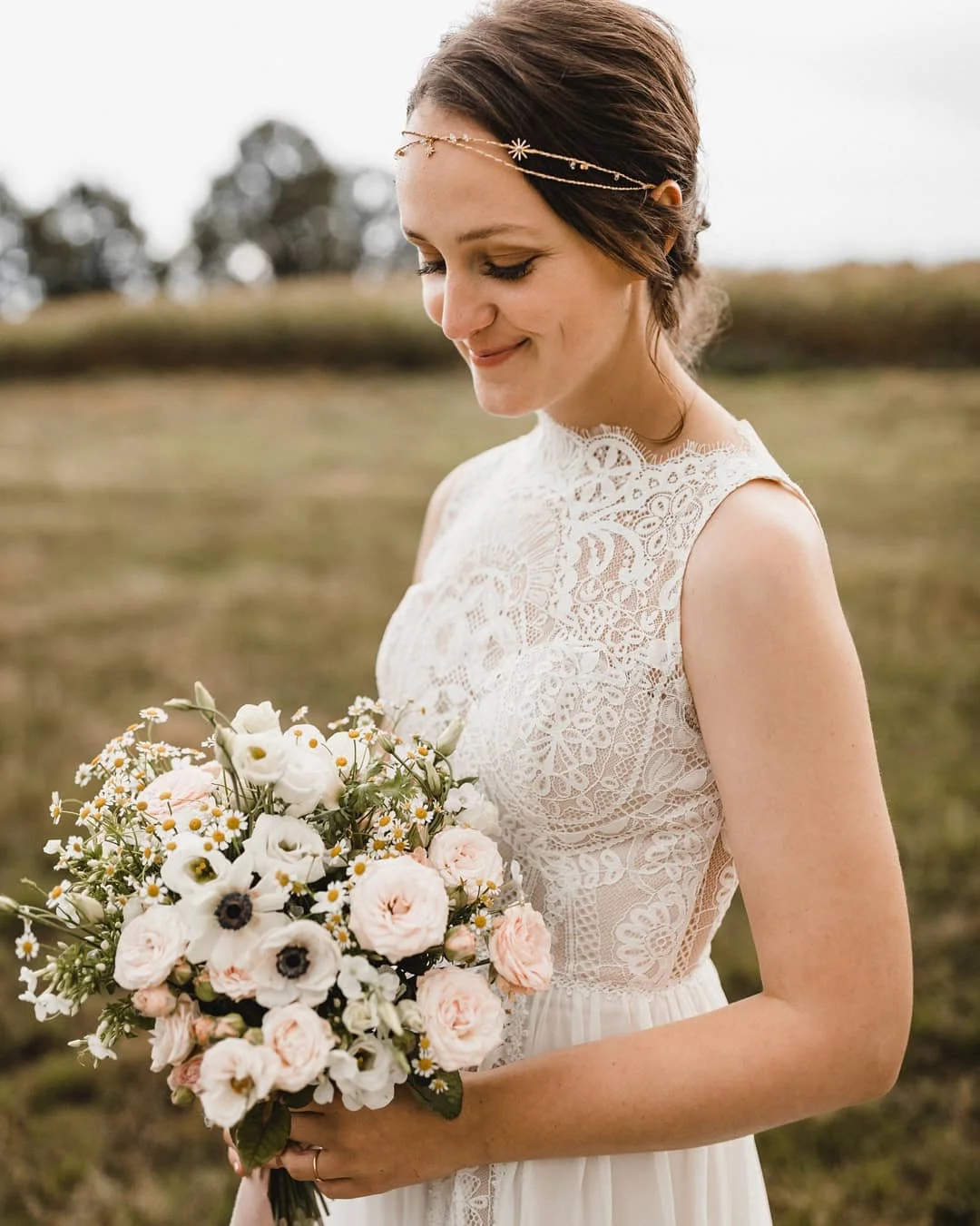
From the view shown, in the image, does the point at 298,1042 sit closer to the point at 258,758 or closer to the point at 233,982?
the point at 233,982

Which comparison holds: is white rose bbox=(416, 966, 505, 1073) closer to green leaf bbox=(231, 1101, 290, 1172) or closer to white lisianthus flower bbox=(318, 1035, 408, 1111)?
white lisianthus flower bbox=(318, 1035, 408, 1111)

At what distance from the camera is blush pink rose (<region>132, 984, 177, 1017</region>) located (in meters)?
1.37

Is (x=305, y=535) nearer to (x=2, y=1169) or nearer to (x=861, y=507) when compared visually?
(x=861, y=507)

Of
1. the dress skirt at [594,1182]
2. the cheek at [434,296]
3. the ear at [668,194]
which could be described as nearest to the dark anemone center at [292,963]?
the dress skirt at [594,1182]

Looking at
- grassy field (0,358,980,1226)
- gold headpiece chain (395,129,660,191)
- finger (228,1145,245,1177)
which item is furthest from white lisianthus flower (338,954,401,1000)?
grassy field (0,358,980,1226)

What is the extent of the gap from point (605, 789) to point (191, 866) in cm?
60

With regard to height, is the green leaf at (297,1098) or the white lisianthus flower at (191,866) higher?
the white lisianthus flower at (191,866)

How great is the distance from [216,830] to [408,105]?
3.77 feet

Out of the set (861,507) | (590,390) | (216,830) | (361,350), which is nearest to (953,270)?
(861,507)

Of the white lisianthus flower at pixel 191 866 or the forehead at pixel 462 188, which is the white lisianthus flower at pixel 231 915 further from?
the forehead at pixel 462 188

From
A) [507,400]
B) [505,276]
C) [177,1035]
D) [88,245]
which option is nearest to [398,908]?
[177,1035]

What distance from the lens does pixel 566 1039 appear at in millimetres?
1770

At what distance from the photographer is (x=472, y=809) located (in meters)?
1.61

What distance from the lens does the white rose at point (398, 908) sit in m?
1.36
